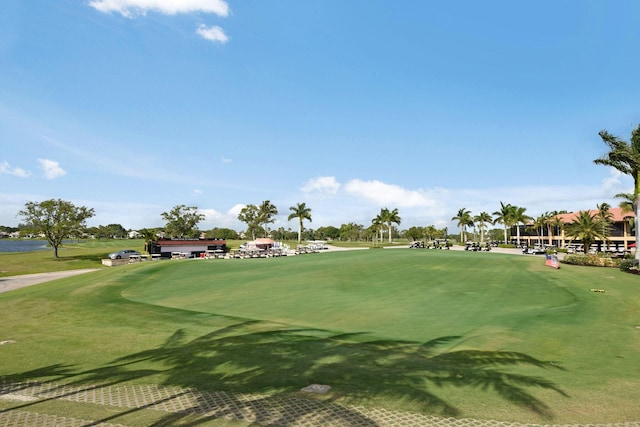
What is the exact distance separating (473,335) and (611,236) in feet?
335

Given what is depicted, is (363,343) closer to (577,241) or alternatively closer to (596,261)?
(596,261)

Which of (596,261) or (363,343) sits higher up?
(596,261)

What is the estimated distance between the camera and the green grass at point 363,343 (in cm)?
841

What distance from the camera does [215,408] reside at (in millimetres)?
7309

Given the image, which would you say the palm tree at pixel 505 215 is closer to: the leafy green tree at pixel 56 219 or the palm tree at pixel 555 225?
the palm tree at pixel 555 225

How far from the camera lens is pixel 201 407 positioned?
289 inches

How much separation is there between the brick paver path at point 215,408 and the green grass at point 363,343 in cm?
42

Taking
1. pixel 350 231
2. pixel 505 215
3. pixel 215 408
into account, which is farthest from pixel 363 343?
pixel 350 231

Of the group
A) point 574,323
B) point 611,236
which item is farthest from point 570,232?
point 574,323

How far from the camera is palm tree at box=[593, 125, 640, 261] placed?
134ft

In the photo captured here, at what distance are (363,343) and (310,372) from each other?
12.6 feet

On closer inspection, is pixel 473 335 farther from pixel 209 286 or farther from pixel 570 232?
pixel 570 232

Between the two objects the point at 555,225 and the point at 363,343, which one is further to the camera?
the point at 555,225

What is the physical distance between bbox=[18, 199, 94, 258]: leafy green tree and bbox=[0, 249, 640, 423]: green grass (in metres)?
45.1
